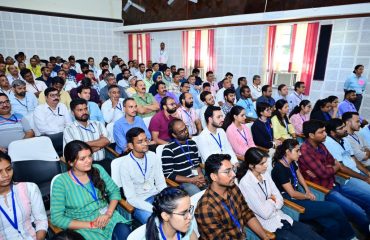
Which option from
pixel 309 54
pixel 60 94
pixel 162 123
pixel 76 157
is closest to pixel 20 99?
pixel 60 94

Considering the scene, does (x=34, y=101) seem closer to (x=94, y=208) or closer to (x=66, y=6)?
(x=94, y=208)

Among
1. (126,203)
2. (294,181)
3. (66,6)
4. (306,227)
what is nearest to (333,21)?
(294,181)

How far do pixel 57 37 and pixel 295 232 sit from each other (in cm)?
1109

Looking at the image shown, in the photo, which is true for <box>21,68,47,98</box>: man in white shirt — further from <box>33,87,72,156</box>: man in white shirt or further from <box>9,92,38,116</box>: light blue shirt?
<box>33,87,72,156</box>: man in white shirt

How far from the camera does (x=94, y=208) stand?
6.94 ft

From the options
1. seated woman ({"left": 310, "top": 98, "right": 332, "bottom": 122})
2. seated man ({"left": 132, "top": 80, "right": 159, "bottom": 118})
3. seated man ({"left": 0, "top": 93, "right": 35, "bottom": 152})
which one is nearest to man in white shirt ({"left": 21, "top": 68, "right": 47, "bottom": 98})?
seated man ({"left": 0, "top": 93, "right": 35, "bottom": 152})

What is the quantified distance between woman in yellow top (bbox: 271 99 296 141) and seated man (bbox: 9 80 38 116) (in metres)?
3.89

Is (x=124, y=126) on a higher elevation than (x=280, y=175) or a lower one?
higher

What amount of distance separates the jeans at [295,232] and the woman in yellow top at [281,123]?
190cm

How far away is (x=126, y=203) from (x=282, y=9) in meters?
6.54

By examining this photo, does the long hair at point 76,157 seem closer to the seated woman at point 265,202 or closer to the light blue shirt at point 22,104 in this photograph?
the seated woman at point 265,202

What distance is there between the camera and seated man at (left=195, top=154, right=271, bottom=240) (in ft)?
6.40

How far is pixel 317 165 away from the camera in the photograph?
2883mm

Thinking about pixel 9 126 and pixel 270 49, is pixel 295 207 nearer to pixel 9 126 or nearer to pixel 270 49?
pixel 9 126
